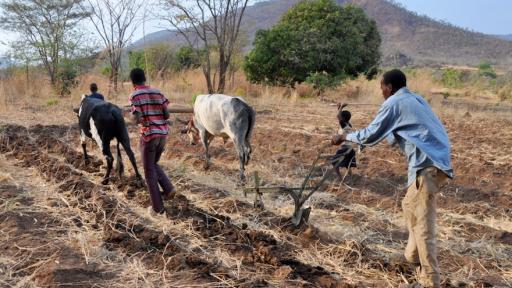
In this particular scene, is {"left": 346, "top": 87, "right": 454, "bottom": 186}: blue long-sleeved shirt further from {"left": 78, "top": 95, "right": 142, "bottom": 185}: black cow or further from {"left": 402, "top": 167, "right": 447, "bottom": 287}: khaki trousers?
{"left": 78, "top": 95, "right": 142, "bottom": 185}: black cow

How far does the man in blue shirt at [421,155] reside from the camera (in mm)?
3877

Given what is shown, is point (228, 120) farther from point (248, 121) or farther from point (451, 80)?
point (451, 80)

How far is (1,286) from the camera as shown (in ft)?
13.3

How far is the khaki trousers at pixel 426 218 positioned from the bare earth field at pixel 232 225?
0.35m

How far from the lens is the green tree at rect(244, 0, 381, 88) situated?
739 inches

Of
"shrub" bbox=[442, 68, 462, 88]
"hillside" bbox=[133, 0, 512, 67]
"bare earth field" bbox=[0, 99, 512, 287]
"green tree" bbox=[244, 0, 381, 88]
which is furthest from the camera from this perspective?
"hillside" bbox=[133, 0, 512, 67]

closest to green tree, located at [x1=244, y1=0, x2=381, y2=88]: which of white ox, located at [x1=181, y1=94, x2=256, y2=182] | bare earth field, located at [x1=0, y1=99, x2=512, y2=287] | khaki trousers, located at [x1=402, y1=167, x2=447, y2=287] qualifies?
bare earth field, located at [x1=0, y1=99, x2=512, y2=287]

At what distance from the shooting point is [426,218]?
3.96m

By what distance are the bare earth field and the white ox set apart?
0.49 metres

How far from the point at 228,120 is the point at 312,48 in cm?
1184

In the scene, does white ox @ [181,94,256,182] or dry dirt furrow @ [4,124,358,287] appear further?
white ox @ [181,94,256,182]

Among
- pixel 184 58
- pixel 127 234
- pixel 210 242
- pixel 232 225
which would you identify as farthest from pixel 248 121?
pixel 184 58

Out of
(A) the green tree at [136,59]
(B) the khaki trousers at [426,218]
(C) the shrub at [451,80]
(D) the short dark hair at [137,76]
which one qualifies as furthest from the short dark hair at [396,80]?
(A) the green tree at [136,59]

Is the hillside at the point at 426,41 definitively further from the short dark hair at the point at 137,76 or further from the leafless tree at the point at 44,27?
the short dark hair at the point at 137,76
